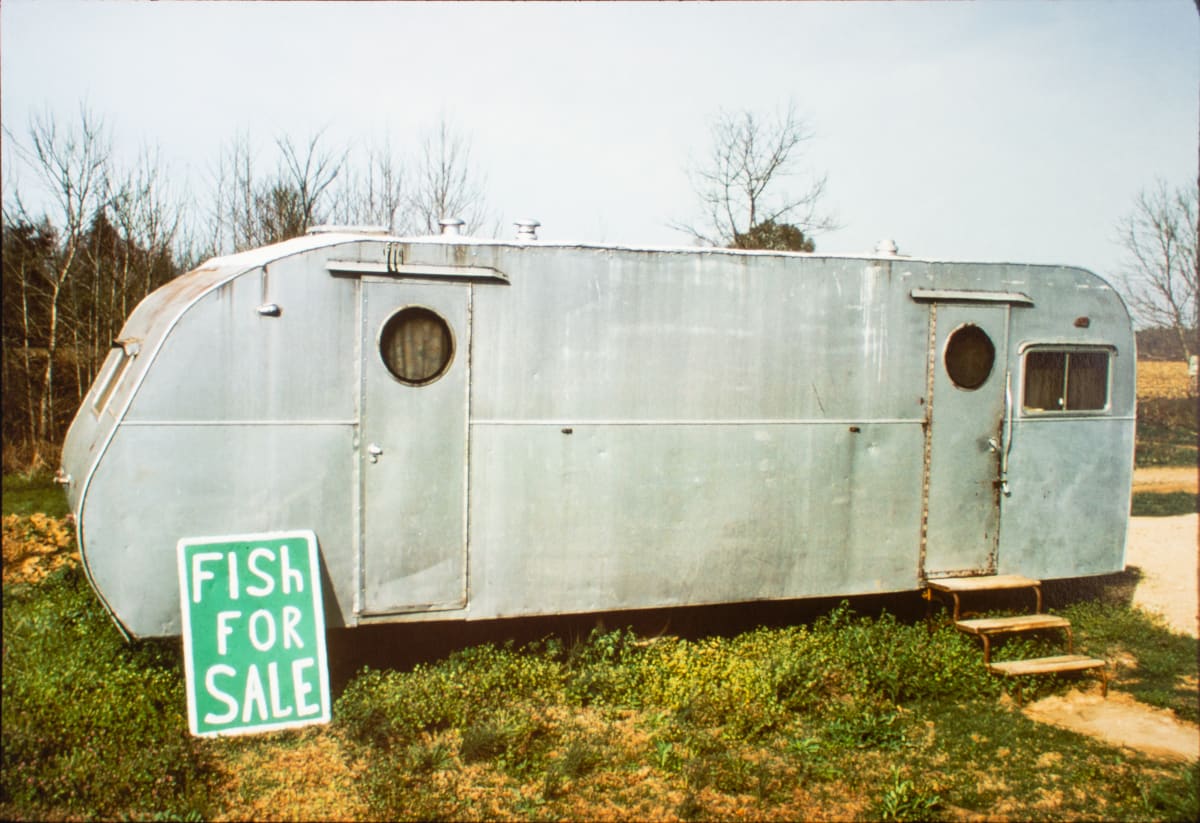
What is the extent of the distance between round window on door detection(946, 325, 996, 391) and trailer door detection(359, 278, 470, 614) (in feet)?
12.4

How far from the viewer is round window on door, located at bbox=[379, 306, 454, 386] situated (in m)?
5.61

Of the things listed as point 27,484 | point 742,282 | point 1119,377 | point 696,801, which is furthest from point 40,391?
point 1119,377

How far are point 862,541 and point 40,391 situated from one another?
45.8 feet

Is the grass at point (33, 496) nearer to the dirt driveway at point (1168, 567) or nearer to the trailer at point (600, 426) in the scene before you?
the trailer at point (600, 426)

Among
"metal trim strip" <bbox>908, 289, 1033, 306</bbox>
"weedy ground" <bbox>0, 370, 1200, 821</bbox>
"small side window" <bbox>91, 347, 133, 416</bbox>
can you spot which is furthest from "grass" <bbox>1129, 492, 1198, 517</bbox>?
"small side window" <bbox>91, 347, 133, 416</bbox>

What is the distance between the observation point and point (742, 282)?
629cm

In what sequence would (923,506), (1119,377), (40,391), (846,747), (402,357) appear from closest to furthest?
(846,747) → (402,357) → (923,506) → (1119,377) → (40,391)

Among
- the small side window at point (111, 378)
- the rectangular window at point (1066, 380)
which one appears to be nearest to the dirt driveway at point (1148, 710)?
the rectangular window at point (1066, 380)

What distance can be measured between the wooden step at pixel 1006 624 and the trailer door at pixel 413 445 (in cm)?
377

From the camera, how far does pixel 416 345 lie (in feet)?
18.6

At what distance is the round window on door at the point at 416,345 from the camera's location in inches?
221

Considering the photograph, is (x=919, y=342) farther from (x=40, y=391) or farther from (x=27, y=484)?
(x=40, y=391)

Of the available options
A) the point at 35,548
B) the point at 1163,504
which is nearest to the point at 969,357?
the point at 35,548

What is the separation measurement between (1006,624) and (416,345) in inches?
189
